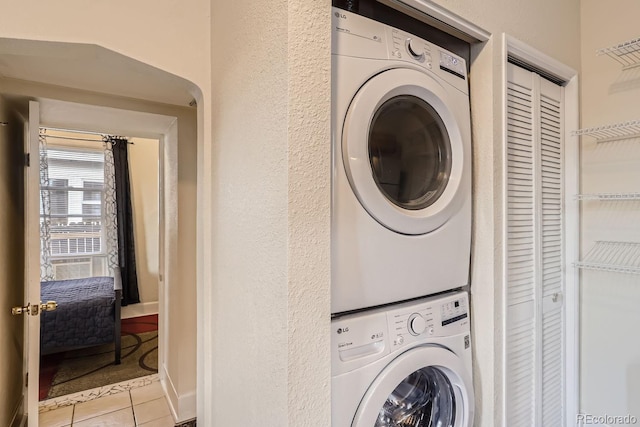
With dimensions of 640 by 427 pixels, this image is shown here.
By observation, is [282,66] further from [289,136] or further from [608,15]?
[608,15]

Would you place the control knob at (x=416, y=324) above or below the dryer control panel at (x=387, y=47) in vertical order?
below

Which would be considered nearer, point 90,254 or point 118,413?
point 118,413

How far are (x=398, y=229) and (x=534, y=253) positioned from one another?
3.06 feet

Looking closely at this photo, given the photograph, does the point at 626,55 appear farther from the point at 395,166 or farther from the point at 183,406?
the point at 183,406

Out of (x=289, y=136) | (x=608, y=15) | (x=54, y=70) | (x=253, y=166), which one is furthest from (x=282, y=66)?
(x=608, y=15)

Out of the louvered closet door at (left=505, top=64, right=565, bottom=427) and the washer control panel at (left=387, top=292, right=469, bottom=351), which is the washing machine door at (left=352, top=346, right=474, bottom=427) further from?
the louvered closet door at (left=505, top=64, right=565, bottom=427)

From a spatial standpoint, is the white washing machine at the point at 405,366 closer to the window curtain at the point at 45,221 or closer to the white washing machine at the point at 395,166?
the white washing machine at the point at 395,166

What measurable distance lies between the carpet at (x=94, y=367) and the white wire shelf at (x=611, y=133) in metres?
3.59

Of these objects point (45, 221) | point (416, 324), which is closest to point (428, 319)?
point (416, 324)

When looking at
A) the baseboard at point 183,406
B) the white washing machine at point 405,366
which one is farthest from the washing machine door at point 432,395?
the baseboard at point 183,406

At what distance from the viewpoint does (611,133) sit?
1.61 meters

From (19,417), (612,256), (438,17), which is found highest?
(438,17)

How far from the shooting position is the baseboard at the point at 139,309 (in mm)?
4205

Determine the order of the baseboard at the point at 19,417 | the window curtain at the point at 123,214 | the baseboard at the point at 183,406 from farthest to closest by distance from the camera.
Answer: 1. the window curtain at the point at 123,214
2. the baseboard at the point at 183,406
3. the baseboard at the point at 19,417
